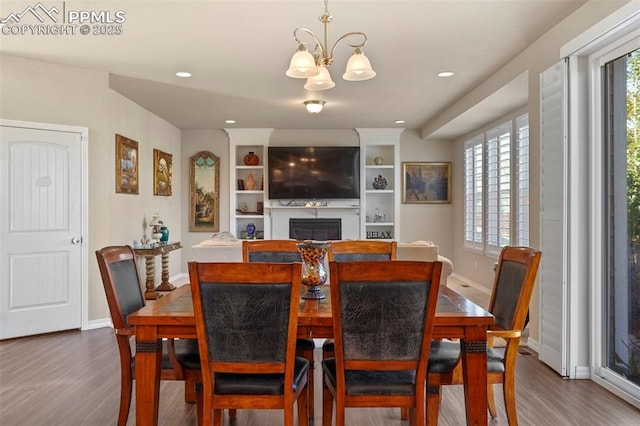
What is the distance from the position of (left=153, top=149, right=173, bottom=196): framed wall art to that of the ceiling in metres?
0.88

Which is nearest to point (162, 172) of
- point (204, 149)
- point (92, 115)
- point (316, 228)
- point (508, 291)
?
point (204, 149)

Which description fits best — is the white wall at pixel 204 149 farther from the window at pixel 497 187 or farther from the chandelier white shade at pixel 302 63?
the chandelier white shade at pixel 302 63

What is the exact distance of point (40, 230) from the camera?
4344 millimetres

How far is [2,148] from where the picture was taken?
413 centimetres

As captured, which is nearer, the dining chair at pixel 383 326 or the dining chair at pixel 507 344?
the dining chair at pixel 383 326

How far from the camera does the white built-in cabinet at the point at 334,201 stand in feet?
26.5

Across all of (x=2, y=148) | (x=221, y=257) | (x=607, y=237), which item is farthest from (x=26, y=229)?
(x=607, y=237)

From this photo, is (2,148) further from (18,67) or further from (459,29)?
(459,29)

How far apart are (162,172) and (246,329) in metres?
5.88

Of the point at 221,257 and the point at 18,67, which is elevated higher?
the point at 18,67

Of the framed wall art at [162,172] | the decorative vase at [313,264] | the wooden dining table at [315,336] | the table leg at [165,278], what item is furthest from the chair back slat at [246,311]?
the framed wall art at [162,172]

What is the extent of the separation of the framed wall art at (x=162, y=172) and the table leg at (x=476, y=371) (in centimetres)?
586

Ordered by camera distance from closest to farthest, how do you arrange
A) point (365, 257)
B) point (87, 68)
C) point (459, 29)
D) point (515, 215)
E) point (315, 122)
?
point (365, 257) → point (459, 29) → point (87, 68) → point (515, 215) → point (315, 122)

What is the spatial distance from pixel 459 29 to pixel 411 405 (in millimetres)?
2945
